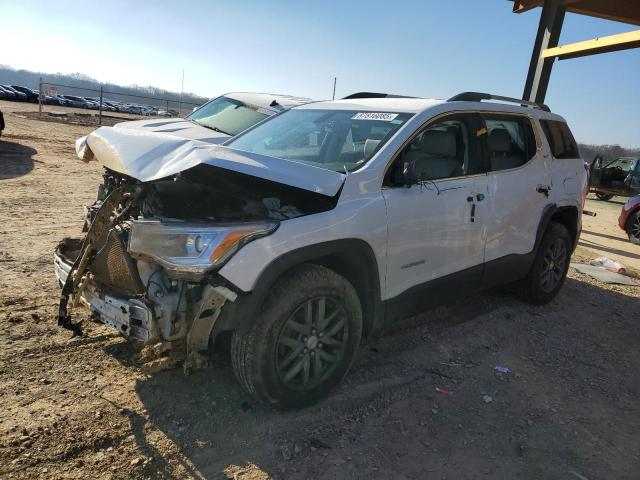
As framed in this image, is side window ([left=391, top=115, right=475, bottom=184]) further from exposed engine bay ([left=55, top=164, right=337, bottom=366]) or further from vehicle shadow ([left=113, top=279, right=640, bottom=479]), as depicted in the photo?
vehicle shadow ([left=113, top=279, right=640, bottom=479])

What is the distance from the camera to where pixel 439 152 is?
3789 mm

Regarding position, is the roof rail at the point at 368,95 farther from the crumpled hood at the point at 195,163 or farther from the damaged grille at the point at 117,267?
the damaged grille at the point at 117,267

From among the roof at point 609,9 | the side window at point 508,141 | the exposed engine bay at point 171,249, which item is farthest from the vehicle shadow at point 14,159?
the roof at point 609,9

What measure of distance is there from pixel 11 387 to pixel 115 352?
27.0 inches

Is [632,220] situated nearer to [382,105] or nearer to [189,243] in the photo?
[382,105]

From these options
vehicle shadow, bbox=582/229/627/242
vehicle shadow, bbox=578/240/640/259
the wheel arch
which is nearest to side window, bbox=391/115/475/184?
the wheel arch

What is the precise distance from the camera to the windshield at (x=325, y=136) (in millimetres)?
3533

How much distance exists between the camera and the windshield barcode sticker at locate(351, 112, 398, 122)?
370 cm

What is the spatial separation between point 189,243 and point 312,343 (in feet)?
3.27

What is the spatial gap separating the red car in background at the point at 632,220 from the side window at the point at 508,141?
310 inches

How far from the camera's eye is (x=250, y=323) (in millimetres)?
2779

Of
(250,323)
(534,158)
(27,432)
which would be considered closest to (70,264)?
(27,432)

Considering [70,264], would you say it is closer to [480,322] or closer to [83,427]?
[83,427]

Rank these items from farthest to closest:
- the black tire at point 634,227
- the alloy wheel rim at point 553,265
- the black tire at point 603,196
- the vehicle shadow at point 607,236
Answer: the black tire at point 603,196
the vehicle shadow at point 607,236
the black tire at point 634,227
the alloy wheel rim at point 553,265
